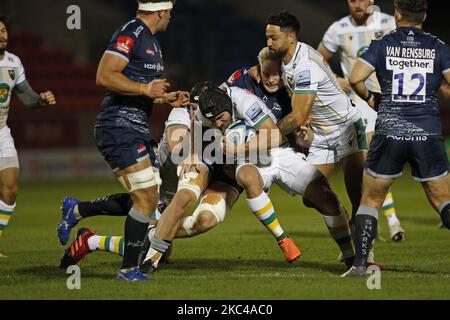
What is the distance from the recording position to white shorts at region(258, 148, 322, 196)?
26.7ft

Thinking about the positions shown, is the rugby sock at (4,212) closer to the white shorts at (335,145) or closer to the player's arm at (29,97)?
the player's arm at (29,97)

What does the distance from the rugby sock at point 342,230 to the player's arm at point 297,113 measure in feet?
2.78

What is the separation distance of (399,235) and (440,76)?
12.0 feet

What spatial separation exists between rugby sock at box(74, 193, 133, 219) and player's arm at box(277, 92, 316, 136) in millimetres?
1572

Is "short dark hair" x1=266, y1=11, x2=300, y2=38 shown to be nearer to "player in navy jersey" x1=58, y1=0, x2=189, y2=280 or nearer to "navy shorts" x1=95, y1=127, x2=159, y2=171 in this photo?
"player in navy jersey" x1=58, y1=0, x2=189, y2=280

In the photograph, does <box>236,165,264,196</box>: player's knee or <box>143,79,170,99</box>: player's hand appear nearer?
<box>143,79,170,99</box>: player's hand

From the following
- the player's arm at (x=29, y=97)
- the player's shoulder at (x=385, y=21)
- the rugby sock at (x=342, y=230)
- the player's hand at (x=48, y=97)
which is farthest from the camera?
the player's shoulder at (x=385, y=21)

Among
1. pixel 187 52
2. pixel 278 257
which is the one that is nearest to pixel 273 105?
pixel 278 257

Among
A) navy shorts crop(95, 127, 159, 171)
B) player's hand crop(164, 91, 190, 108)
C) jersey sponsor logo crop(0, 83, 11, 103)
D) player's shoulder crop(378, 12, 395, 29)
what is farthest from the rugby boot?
player's shoulder crop(378, 12, 395, 29)

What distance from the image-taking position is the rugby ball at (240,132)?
26.2ft

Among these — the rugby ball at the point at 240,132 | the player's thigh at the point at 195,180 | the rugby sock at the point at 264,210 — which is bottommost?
the rugby sock at the point at 264,210
